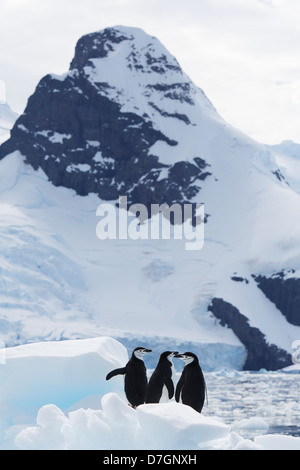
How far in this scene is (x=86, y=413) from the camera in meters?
13.6

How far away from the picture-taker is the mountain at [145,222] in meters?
113

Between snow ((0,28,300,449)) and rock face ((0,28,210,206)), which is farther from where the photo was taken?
rock face ((0,28,210,206))

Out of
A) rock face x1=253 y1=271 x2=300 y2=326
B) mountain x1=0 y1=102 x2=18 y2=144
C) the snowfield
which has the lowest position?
the snowfield

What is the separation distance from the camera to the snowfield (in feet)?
40.6

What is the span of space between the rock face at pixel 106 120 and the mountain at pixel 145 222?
23 cm

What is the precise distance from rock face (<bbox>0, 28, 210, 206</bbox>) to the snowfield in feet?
435

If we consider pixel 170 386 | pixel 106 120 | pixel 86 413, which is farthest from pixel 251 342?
pixel 86 413

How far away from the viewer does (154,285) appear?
5049 inches

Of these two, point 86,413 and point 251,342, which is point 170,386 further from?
point 251,342

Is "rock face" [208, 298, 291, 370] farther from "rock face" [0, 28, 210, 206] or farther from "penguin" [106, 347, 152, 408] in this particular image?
"penguin" [106, 347, 152, 408]

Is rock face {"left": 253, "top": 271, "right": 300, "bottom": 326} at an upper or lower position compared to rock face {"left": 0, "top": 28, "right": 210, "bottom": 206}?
lower

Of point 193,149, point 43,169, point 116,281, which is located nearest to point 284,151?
point 193,149

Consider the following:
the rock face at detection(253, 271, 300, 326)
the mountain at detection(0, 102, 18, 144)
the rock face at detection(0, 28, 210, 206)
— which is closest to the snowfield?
the rock face at detection(253, 271, 300, 326)

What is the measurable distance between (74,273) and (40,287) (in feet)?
37.9
